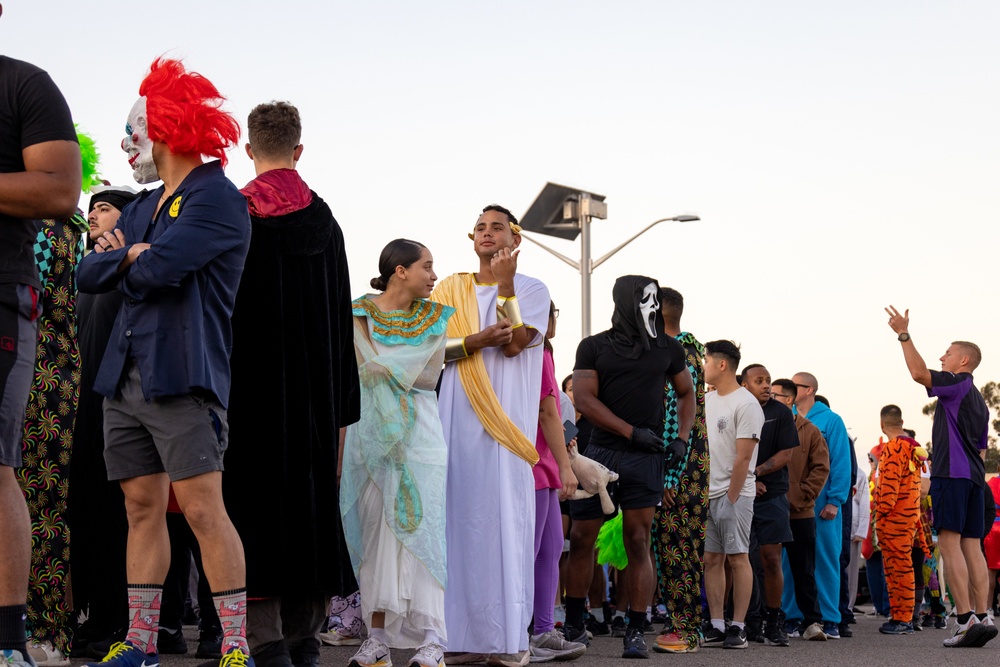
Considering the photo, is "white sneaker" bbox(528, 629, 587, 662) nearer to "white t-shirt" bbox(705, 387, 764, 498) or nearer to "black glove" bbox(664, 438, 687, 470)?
"black glove" bbox(664, 438, 687, 470)

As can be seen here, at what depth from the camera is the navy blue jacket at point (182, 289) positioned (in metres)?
4.26

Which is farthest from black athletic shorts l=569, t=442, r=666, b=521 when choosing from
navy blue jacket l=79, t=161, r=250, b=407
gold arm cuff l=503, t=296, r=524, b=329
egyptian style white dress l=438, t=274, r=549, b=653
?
navy blue jacket l=79, t=161, r=250, b=407

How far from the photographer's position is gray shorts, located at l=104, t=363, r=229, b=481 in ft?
13.9

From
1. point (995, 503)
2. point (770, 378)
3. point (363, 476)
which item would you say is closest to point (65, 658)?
point (363, 476)

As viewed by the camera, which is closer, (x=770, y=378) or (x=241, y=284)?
(x=241, y=284)

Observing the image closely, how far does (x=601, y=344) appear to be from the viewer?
8.12 metres

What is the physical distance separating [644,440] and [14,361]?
4.54m

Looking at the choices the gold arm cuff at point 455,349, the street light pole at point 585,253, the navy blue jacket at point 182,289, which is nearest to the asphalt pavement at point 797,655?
the gold arm cuff at point 455,349

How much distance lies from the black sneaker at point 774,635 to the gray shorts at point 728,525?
736 mm

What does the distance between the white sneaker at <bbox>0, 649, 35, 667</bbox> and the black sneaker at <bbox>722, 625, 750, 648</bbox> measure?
616 cm

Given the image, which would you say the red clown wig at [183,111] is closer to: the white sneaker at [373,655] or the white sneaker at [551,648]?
the white sneaker at [373,655]

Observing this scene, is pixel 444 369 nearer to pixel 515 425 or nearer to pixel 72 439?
→ pixel 515 425

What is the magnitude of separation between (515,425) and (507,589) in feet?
2.67

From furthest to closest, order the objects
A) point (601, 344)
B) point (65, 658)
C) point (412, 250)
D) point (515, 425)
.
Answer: point (601, 344) < point (515, 425) < point (412, 250) < point (65, 658)
